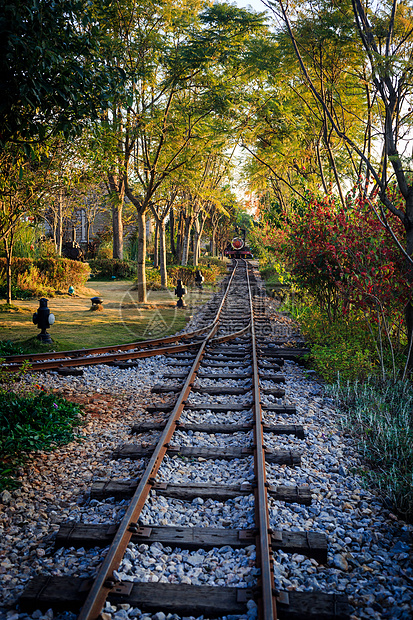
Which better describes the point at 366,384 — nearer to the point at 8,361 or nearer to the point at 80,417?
the point at 80,417

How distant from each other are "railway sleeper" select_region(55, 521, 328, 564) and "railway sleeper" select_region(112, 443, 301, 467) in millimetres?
1131

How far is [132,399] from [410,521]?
3718 millimetres

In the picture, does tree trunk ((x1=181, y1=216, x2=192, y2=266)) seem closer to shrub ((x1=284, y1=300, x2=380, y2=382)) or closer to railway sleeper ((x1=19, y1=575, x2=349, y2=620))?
shrub ((x1=284, y1=300, x2=380, y2=382))

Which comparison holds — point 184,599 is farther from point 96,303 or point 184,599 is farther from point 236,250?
point 236,250

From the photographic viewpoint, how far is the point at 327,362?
7254mm

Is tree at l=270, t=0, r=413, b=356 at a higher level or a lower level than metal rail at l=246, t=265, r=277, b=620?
higher

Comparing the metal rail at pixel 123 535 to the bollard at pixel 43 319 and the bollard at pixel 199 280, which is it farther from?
the bollard at pixel 199 280

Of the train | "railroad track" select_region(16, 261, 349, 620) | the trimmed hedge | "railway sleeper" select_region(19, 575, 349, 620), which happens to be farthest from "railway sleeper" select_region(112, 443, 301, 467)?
the train

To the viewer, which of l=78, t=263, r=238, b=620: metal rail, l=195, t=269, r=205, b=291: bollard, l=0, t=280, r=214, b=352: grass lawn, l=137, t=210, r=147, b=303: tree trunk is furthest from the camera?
l=195, t=269, r=205, b=291: bollard

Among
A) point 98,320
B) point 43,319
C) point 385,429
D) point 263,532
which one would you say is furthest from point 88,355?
point 263,532

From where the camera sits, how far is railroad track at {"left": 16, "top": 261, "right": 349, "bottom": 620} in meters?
2.42

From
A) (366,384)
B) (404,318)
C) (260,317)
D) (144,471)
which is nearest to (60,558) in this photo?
(144,471)

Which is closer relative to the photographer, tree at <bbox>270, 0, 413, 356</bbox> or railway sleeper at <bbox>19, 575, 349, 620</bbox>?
railway sleeper at <bbox>19, 575, 349, 620</bbox>

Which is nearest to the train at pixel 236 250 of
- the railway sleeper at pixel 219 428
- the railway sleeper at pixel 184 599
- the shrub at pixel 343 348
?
the shrub at pixel 343 348
